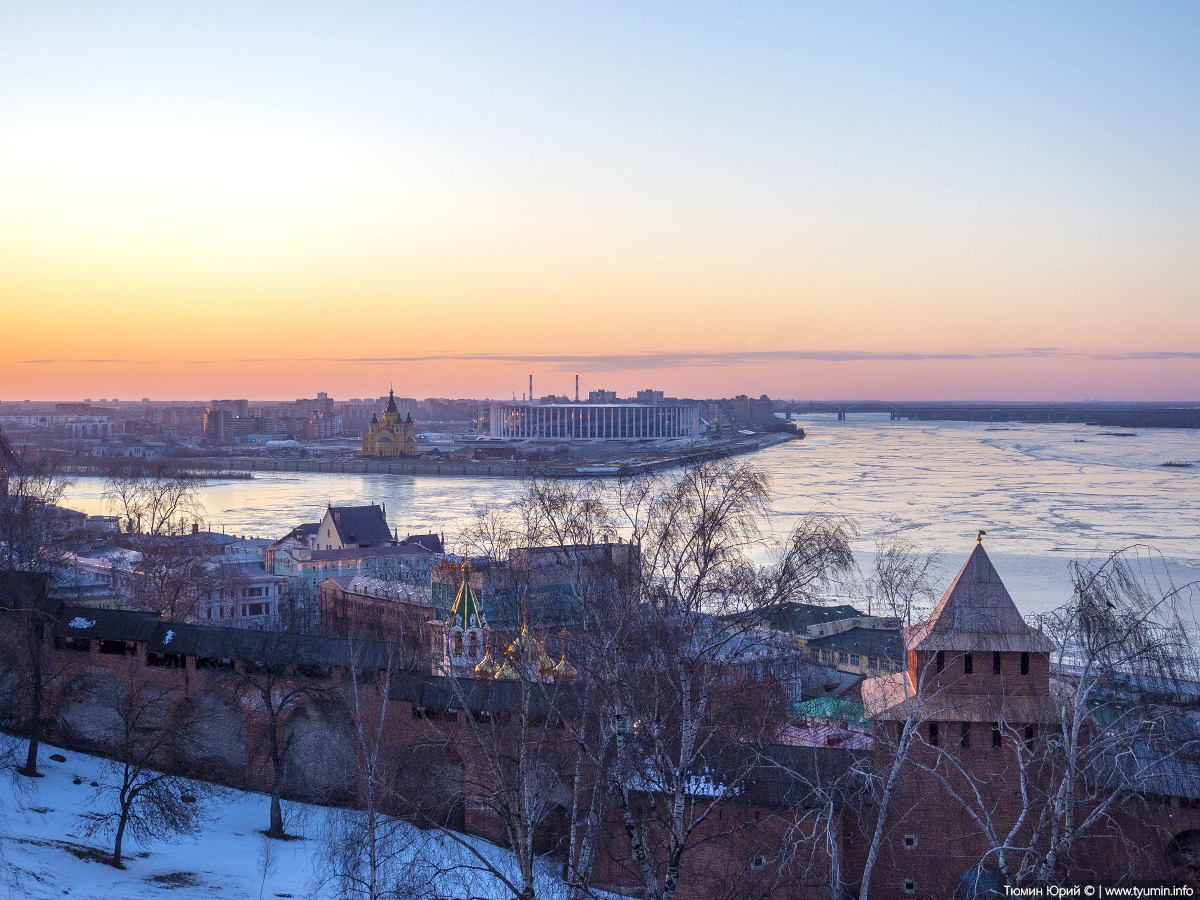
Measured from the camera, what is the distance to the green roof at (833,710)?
43.9 feet

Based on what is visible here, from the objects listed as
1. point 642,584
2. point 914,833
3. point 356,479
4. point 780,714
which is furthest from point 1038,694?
point 356,479

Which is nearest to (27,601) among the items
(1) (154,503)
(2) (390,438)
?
(1) (154,503)

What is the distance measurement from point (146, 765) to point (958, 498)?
3805cm

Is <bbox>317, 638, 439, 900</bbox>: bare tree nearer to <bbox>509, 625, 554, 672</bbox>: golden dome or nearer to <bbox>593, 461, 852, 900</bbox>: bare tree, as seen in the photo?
<bbox>509, 625, 554, 672</bbox>: golden dome

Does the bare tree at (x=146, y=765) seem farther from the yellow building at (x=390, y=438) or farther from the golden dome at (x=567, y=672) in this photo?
the yellow building at (x=390, y=438)

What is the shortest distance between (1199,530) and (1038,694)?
27891 millimetres

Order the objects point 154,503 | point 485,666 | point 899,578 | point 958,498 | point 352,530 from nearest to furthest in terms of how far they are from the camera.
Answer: point 899,578 → point 485,666 → point 154,503 → point 352,530 → point 958,498

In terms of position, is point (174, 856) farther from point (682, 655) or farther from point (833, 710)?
point (833, 710)

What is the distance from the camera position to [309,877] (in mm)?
10891

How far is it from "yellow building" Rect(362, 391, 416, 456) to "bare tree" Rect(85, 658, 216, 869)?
74.9m

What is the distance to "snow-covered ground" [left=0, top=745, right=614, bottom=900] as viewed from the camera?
956 centimetres

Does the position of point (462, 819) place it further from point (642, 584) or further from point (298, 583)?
point (298, 583)

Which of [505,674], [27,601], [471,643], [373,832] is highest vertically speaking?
[27,601]

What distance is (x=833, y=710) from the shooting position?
14031 millimetres
